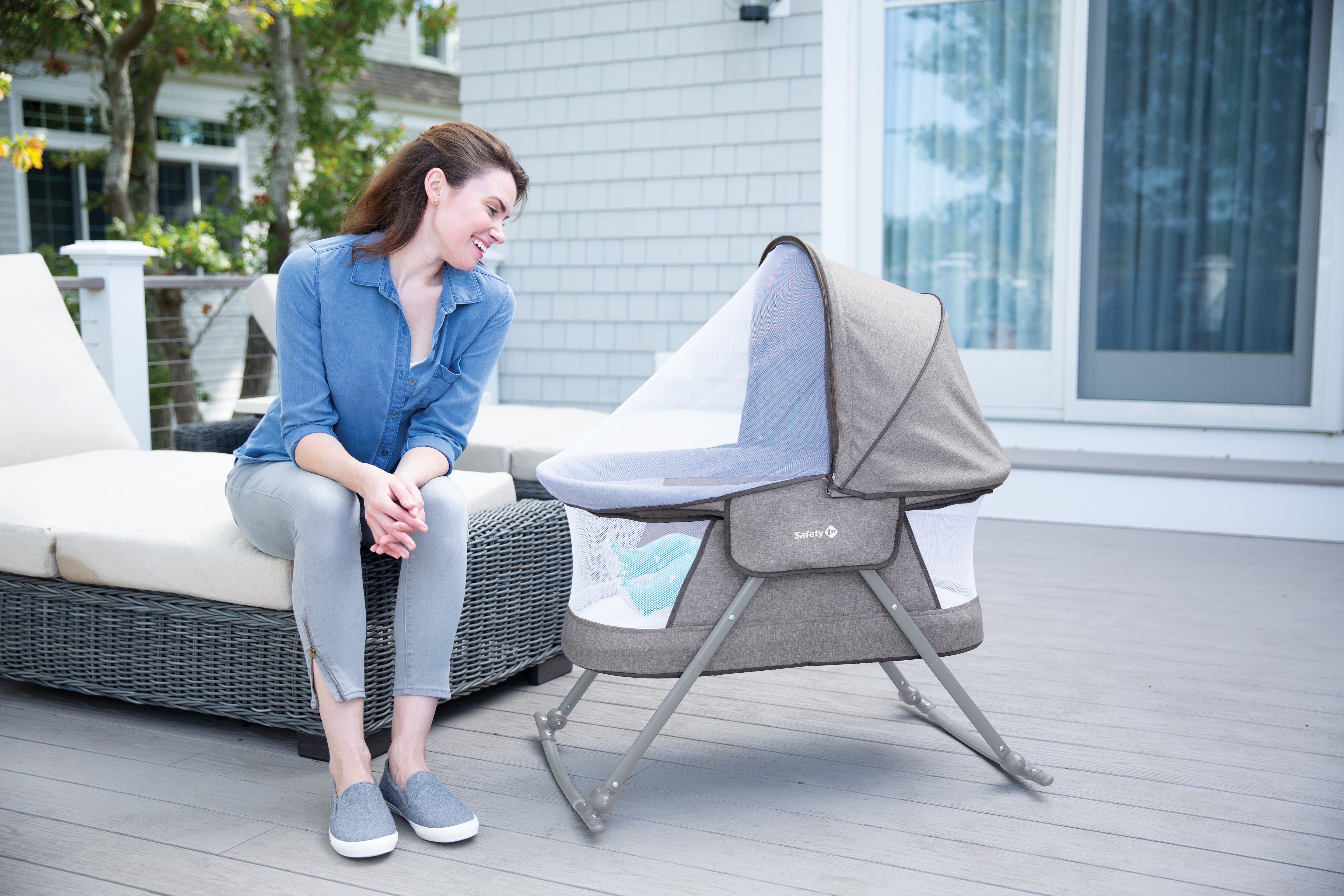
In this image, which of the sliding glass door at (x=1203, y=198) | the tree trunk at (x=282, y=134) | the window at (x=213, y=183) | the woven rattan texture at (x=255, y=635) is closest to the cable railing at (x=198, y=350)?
the tree trunk at (x=282, y=134)

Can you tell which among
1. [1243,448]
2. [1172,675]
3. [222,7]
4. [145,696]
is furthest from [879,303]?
[222,7]

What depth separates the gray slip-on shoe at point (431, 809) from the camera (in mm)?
1811

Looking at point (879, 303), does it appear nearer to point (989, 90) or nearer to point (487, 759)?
Answer: point (487, 759)

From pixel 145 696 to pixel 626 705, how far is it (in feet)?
3.33

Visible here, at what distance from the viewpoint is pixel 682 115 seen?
5273mm

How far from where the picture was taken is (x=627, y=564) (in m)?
2.00

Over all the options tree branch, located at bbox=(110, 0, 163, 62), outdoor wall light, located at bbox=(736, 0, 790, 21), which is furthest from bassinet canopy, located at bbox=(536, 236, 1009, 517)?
tree branch, located at bbox=(110, 0, 163, 62)

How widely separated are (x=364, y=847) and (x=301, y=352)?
85cm

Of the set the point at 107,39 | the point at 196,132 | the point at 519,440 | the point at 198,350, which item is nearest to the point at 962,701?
the point at 519,440

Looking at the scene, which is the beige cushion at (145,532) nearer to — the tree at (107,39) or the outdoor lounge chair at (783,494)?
the outdoor lounge chair at (783,494)

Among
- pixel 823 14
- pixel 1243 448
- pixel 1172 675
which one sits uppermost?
pixel 823 14

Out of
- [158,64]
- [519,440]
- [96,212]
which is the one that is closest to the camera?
[519,440]

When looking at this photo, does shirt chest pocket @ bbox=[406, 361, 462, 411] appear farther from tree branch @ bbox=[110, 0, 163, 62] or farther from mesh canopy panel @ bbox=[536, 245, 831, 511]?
tree branch @ bbox=[110, 0, 163, 62]

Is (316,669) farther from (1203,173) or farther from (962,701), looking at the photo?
(1203,173)
